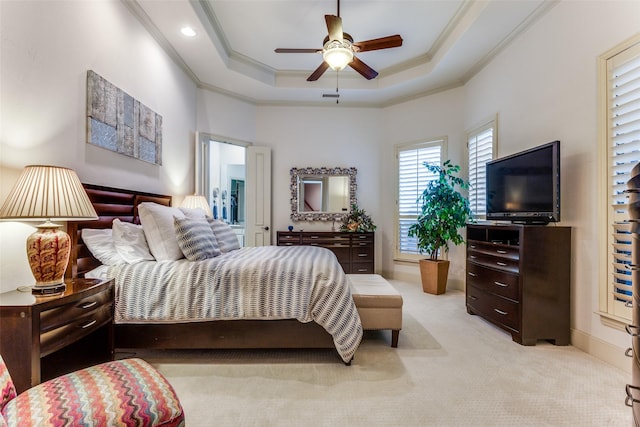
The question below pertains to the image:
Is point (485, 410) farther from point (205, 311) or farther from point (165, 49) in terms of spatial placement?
point (165, 49)

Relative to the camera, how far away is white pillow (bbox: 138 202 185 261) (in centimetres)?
241

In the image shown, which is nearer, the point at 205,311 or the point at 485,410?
the point at 485,410

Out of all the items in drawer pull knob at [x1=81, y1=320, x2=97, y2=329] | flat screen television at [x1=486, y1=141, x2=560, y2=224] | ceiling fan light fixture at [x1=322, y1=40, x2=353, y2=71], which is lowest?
drawer pull knob at [x1=81, y1=320, x2=97, y2=329]

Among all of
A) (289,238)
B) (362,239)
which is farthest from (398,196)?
(289,238)

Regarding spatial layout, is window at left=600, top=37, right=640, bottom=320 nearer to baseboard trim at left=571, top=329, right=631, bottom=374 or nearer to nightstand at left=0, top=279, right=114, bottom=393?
baseboard trim at left=571, top=329, right=631, bottom=374

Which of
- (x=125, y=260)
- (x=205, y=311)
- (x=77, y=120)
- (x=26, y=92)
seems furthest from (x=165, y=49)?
(x=205, y=311)

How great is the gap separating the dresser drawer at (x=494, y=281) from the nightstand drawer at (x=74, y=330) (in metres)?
3.07

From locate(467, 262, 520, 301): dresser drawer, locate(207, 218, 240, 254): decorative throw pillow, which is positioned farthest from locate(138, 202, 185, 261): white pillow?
locate(467, 262, 520, 301): dresser drawer

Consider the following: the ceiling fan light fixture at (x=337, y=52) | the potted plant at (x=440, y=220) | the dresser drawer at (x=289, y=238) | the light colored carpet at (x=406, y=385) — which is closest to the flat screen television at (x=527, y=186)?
the potted plant at (x=440, y=220)

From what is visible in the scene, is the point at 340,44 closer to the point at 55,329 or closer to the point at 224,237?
the point at 224,237

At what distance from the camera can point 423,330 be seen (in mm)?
2896

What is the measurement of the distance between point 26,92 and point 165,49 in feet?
6.60

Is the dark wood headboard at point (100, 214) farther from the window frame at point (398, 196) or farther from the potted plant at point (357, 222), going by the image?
the window frame at point (398, 196)

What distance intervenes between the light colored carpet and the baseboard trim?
0.18ft
